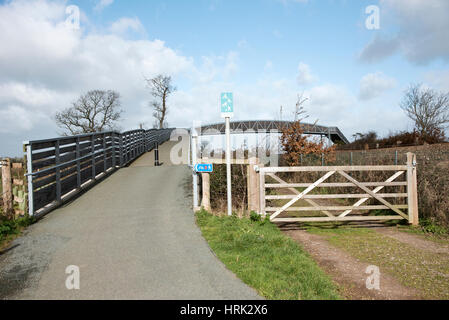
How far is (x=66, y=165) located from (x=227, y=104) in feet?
17.4

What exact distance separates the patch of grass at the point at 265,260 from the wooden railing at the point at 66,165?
164 inches

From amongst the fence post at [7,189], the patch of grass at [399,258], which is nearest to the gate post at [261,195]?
the patch of grass at [399,258]

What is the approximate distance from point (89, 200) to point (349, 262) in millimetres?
7106

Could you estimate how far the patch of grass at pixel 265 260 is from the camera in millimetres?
3887

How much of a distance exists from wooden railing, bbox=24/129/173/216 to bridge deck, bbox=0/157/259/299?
497mm

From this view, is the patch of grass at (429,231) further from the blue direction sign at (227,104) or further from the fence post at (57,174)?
the fence post at (57,174)

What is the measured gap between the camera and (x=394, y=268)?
16.5 feet

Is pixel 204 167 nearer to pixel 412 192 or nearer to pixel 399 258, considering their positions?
pixel 399 258

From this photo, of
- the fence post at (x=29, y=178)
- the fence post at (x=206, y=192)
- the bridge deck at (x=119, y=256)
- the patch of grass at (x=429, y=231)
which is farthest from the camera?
the fence post at (x=206, y=192)

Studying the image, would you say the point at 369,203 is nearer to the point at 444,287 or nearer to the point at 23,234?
the point at 444,287

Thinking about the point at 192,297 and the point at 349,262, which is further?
the point at 349,262

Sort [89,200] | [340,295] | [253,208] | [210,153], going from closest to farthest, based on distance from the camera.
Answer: [340,295] → [253,208] → [89,200] → [210,153]

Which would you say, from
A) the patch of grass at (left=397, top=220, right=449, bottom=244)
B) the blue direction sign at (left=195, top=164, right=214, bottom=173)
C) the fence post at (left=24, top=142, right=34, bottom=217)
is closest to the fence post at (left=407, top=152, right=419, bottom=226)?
the patch of grass at (left=397, top=220, right=449, bottom=244)
